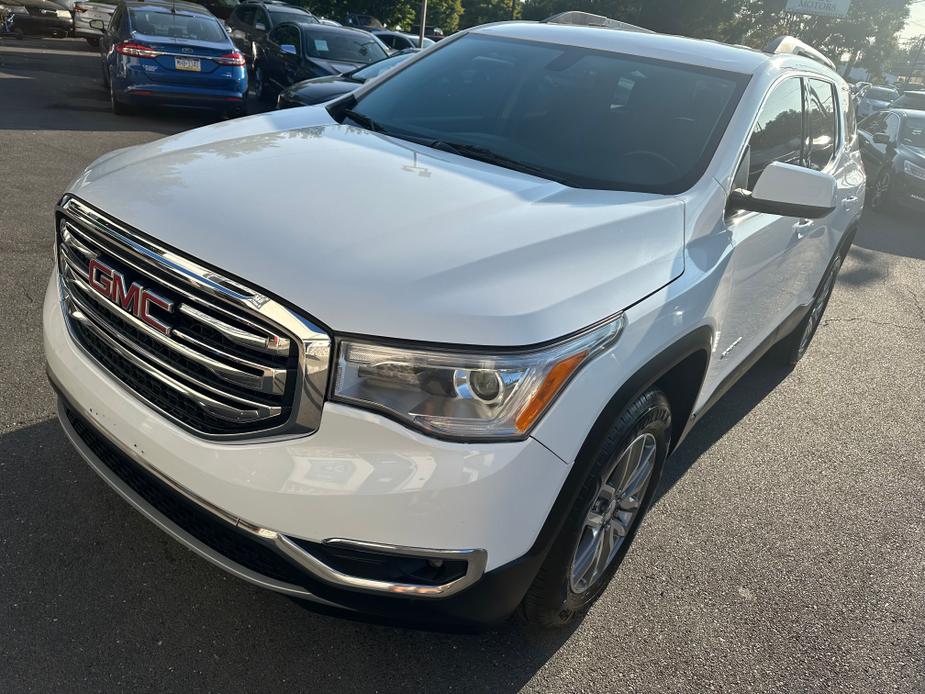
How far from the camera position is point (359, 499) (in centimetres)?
190

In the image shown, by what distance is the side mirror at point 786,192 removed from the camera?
9.38ft

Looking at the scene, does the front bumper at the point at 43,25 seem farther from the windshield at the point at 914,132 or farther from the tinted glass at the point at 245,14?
the windshield at the point at 914,132

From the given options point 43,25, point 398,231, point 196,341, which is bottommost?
point 43,25

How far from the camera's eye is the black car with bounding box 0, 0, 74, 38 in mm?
19500

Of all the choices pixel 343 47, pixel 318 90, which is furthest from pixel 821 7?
pixel 318 90

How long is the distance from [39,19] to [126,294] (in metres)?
21.8

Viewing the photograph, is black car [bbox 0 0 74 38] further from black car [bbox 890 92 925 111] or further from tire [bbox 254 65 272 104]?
black car [bbox 890 92 925 111]

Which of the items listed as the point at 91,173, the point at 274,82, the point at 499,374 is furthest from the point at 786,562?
the point at 274,82

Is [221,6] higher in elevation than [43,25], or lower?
higher

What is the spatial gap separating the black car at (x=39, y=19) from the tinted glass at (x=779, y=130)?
2083cm

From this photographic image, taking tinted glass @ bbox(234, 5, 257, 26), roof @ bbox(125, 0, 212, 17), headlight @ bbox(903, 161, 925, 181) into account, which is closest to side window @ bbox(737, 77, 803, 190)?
headlight @ bbox(903, 161, 925, 181)

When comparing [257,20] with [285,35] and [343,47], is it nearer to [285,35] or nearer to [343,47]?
[285,35]

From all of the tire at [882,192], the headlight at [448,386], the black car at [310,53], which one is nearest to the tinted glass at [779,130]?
the headlight at [448,386]

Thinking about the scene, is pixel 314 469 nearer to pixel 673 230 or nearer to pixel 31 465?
pixel 673 230
